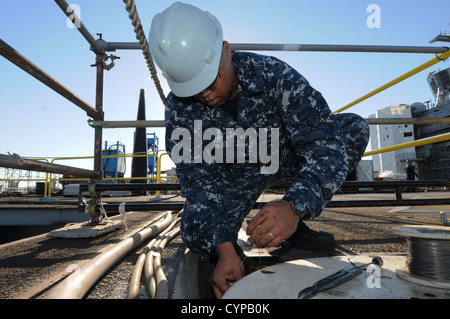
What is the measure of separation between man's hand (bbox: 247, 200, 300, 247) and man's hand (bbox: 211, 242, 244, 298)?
14 centimetres

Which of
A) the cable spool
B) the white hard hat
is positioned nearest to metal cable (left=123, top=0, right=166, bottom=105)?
the white hard hat

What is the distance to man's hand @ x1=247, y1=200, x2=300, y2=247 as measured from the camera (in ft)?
3.17

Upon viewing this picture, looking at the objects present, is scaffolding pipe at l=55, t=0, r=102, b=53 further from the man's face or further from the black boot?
the black boot

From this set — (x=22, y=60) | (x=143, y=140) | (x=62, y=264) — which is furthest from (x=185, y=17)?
(x=143, y=140)

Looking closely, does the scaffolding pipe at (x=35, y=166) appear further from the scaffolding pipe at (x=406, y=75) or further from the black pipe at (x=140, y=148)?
the black pipe at (x=140, y=148)

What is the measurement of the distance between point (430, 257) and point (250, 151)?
39.1 inches

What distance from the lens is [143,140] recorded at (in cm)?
1647

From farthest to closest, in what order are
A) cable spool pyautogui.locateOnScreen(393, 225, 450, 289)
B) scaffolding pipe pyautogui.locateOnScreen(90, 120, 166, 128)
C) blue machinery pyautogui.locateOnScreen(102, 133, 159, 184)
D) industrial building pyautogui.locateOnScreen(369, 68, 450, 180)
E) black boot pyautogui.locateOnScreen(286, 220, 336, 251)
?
industrial building pyautogui.locateOnScreen(369, 68, 450, 180) < blue machinery pyautogui.locateOnScreen(102, 133, 159, 184) < scaffolding pipe pyautogui.locateOnScreen(90, 120, 166, 128) < black boot pyautogui.locateOnScreen(286, 220, 336, 251) < cable spool pyautogui.locateOnScreen(393, 225, 450, 289)

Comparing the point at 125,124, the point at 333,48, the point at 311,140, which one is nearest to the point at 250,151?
the point at 311,140

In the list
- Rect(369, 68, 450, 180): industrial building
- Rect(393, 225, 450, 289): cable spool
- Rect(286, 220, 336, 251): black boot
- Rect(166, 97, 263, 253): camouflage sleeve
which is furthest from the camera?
Rect(369, 68, 450, 180): industrial building

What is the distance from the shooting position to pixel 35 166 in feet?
5.32

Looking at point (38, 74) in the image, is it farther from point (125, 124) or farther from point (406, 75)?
point (406, 75)

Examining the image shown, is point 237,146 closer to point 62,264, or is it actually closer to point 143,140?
point 62,264
